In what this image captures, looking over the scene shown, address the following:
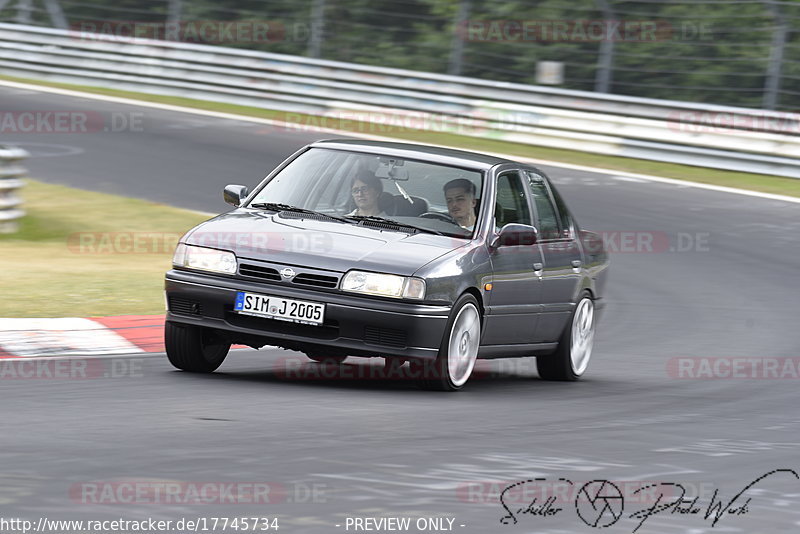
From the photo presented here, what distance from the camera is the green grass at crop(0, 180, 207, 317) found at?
1120cm

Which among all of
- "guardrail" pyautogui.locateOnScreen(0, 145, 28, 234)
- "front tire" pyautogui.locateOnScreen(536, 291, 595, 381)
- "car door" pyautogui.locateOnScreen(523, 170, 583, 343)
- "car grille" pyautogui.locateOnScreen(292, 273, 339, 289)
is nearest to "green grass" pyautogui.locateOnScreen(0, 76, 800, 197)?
"guardrail" pyautogui.locateOnScreen(0, 145, 28, 234)

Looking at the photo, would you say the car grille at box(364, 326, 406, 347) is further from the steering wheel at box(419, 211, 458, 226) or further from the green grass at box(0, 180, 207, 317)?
the green grass at box(0, 180, 207, 317)

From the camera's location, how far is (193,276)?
8.02 m

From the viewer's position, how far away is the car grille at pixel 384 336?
7.74 meters

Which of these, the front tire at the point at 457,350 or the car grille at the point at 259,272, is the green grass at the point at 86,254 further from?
the front tire at the point at 457,350

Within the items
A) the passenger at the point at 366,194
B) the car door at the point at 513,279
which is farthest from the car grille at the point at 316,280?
the car door at the point at 513,279

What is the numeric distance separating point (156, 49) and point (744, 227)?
13125 mm

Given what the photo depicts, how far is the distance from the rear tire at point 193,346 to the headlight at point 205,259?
360 mm

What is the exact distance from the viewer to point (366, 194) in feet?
28.5

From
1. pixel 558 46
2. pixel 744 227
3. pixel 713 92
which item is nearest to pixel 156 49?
pixel 558 46

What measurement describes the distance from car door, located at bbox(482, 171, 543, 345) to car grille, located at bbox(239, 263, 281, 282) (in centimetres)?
138

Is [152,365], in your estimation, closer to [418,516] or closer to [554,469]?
[554,469]

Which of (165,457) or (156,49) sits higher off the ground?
(156,49)

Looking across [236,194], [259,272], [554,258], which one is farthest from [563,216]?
[259,272]
